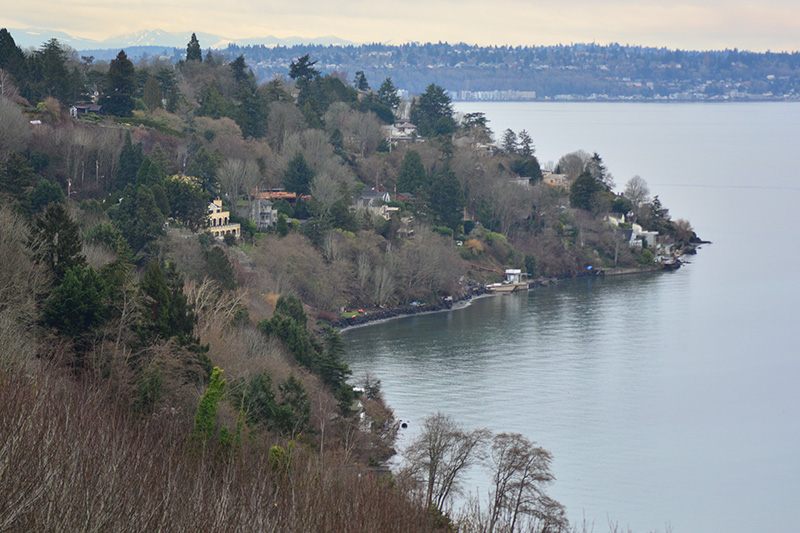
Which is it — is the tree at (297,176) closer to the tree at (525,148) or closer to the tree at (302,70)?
the tree at (302,70)

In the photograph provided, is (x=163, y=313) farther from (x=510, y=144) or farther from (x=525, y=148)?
(x=510, y=144)

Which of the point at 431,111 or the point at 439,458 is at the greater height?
the point at 431,111

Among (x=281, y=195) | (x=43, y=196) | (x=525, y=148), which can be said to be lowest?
(x=281, y=195)

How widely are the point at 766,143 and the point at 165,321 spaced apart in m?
82.7

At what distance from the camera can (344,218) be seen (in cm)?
3006

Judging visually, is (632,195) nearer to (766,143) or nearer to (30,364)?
(30,364)

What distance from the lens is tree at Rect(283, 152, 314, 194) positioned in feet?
103

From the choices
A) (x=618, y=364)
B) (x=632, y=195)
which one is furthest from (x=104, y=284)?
(x=632, y=195)

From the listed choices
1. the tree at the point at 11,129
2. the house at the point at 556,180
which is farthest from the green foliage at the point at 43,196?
the house at the point at 556,180

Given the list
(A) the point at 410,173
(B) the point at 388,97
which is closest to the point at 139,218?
(A) the point at 410,173

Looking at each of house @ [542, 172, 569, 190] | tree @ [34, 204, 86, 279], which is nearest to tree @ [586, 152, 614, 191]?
house @ [542, 172, 569, 190]

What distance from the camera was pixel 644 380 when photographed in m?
20.7

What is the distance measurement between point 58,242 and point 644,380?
12856mm

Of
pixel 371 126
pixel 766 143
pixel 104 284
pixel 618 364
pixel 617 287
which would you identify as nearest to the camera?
pixel 104 284
